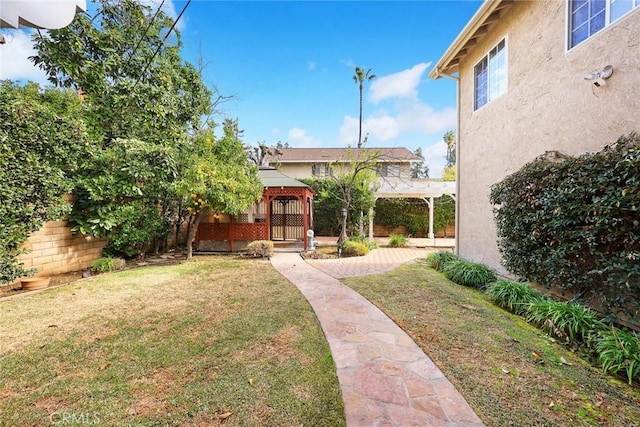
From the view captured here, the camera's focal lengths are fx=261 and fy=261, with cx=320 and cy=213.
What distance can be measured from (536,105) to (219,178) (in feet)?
28.6

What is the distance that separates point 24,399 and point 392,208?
1617 cm

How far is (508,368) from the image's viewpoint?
298 cm

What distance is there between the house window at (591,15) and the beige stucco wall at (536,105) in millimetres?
142

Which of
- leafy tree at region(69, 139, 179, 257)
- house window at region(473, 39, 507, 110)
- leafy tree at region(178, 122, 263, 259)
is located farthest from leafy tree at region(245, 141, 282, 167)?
house window at region(473, 39, 507, 110)

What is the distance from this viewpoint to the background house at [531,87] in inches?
164

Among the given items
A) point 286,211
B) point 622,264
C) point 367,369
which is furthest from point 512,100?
point 286,211

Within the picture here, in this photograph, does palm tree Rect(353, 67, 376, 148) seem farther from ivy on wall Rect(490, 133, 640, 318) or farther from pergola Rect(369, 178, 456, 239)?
ivy on wall Rect(490, 133, 640, 318)

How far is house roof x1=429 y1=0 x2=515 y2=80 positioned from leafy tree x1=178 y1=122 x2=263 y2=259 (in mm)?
7481

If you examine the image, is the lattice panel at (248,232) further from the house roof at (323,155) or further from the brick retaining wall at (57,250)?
the house roof at (323,155)

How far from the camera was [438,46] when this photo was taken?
11.5 meters

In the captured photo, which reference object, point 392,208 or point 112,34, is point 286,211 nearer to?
point 392,208

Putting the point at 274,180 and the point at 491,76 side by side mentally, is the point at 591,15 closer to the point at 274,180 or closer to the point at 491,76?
the point at 491,76

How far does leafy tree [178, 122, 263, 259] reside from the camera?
8484 millimetres

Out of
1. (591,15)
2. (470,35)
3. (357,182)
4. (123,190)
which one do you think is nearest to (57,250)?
(123,190)
